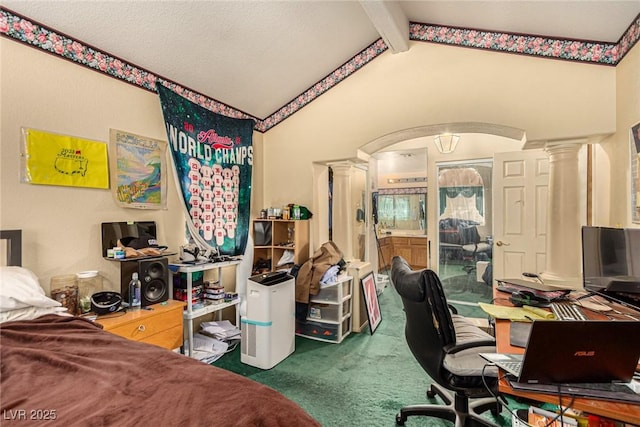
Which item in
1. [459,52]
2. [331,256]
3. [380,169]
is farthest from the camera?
[380,169]

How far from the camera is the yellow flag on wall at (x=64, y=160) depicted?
76.8 inches

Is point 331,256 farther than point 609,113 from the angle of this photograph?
Yes

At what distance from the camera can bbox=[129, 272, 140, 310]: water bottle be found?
2270 mm

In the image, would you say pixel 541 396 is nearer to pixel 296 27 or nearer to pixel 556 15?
pixel 556 15

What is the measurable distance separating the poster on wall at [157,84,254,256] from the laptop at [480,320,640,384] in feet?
8.96

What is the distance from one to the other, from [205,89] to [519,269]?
4.10 m

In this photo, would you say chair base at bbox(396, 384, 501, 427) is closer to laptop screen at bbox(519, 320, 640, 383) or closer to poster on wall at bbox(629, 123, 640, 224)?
laptop screen at bbox(519, 320, 640, 383)

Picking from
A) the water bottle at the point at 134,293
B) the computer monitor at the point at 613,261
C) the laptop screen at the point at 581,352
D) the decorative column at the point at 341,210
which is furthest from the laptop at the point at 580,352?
the decorative column at the point at 341,210

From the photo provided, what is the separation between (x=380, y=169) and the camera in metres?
6.95

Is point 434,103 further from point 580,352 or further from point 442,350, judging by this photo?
point 580,352

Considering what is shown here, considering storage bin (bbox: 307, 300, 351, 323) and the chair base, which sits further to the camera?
storage bin (bbox: 307, 300, 351, 323)

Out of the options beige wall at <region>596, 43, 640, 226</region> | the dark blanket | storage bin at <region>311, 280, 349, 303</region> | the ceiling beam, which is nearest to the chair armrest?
the dark blanket

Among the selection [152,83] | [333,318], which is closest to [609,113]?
[333,318]

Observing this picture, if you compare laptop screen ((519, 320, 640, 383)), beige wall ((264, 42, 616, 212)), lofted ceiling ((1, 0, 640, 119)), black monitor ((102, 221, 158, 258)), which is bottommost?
laptop screen ((519, 320, 640, 383))
